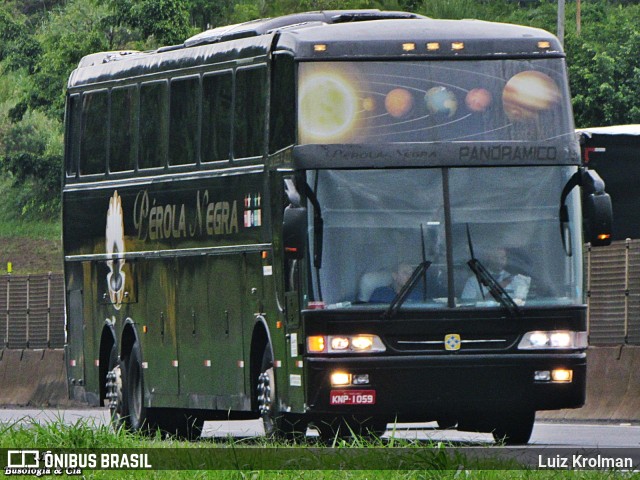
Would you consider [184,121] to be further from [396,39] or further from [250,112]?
[396,39]

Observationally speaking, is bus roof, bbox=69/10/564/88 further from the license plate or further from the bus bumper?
the license plate

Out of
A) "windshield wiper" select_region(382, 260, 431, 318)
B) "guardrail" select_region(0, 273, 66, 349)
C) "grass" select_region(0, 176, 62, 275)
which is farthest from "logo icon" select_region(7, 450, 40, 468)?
"grass" select_region(0, 176, 62, 275)

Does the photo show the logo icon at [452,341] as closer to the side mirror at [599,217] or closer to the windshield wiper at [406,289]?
the windshield wiper at [406,289]

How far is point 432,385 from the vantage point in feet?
53.4

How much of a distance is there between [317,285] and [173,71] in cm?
483

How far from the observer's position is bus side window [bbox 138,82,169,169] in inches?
805

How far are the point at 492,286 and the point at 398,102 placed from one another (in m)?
1.86

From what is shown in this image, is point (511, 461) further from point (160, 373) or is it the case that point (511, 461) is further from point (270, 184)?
point (160, 373)

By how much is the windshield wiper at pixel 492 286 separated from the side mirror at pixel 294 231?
1.45 meters

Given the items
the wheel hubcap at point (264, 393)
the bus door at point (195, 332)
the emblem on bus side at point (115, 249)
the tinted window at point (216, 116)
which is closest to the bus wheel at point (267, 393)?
the wheel hubcap at point (264, 393)

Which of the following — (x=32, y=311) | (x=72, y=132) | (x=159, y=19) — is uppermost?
(x=159, y=19)

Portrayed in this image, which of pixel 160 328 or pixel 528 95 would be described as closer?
pixel 528 95

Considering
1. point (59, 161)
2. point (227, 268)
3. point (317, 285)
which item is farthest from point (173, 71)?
point (59, 161)
